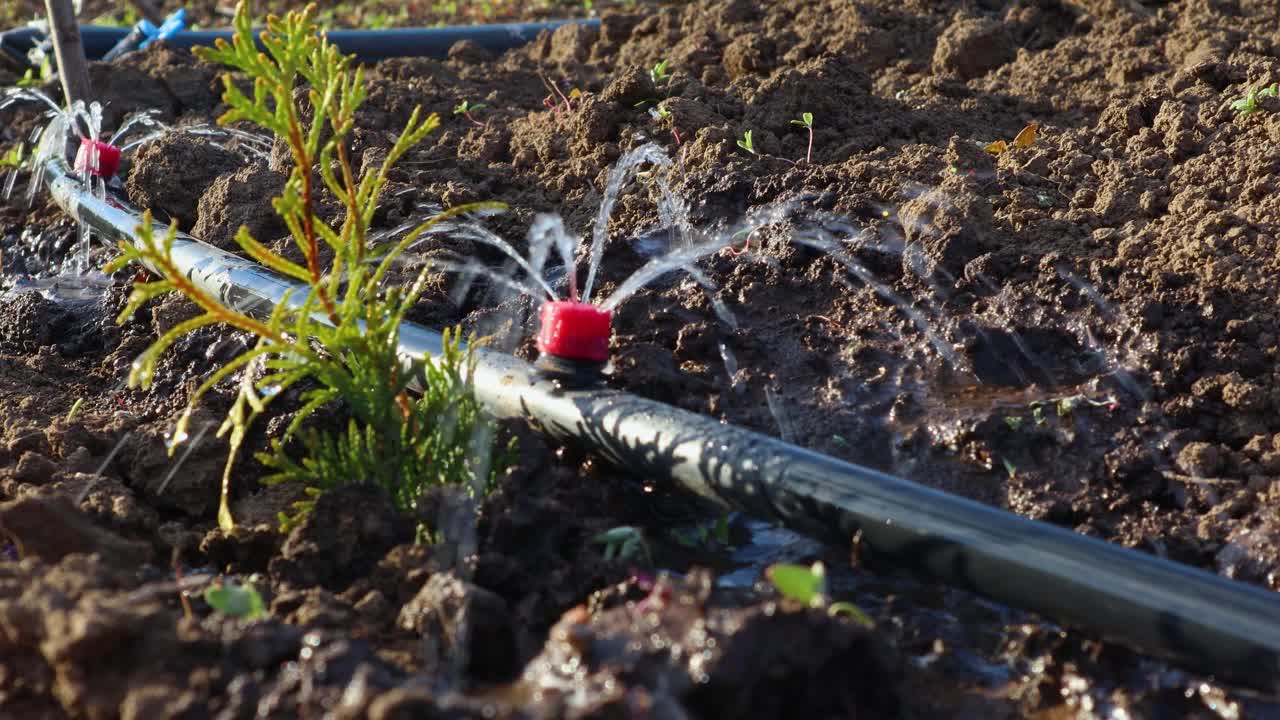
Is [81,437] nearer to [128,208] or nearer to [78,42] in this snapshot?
[128,208]

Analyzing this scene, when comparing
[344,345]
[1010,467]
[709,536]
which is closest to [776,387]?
[709,536]

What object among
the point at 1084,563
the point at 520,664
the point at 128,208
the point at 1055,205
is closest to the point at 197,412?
the point at 520,664

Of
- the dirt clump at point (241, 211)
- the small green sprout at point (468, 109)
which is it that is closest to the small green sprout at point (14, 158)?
the dirt clump at point (241, 211)

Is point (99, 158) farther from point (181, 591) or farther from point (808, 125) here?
point (181, 591)

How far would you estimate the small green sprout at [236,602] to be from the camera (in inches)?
67.7

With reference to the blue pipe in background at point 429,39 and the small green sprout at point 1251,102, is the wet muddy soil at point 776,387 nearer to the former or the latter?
the small green sprout at point 1251,102

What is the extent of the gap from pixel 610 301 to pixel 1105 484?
1.17m

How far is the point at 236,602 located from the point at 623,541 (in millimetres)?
681

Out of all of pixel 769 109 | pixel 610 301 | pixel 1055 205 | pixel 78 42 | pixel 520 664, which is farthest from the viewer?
pixel 78 42

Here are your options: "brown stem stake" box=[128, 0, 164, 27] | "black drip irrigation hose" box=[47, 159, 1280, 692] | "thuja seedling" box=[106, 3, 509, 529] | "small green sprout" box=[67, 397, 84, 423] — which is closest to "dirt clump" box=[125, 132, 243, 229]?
"small green sprout" box=[67, 397, 84, 423]

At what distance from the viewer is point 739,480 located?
219 cm

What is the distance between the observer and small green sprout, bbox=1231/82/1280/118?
3191 mm

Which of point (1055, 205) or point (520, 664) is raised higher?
point (1055, 205)

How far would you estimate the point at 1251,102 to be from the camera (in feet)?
10.5
